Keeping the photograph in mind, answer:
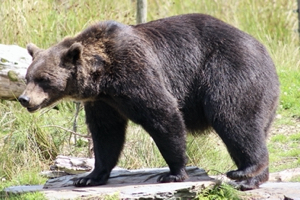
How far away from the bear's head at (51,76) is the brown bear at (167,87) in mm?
11

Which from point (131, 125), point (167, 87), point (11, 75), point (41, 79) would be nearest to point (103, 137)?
point (167, 87)

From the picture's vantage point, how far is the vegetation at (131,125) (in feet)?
29.8

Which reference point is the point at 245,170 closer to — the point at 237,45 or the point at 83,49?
the point at 237,45

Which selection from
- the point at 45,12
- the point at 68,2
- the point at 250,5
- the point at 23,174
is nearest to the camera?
the point at 23,174

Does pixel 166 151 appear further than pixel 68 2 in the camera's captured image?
No

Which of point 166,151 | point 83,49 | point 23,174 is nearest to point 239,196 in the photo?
point 166,151

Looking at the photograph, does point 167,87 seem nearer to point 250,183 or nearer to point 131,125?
point 250,183

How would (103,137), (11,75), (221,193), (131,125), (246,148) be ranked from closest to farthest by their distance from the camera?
(221,193) → (246,148) → (103,137) → (11,75) → (131,125)

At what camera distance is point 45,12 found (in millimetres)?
12477

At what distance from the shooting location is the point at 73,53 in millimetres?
7016

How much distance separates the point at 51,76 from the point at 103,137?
1.05 meters

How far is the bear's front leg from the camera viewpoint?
7430mm

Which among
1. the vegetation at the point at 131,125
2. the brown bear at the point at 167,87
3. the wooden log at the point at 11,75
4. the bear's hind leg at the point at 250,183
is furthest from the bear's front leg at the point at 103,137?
the wooden log at the point at 11,75

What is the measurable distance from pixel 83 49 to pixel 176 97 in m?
1.27
